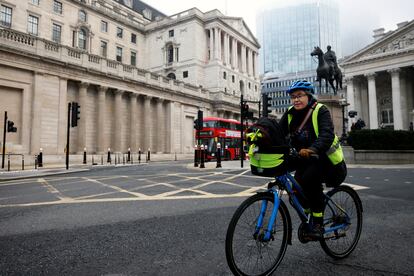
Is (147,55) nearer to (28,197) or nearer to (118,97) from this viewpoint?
(118,97)

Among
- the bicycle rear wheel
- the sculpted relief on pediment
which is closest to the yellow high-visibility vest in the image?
the bicycle rear wheel

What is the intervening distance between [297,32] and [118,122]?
8769 centimetres

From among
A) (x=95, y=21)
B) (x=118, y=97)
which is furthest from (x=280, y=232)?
(x=95, y=21)

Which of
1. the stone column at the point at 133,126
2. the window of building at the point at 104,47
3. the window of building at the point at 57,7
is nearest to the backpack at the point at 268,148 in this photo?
the stone column at the point at 133,126

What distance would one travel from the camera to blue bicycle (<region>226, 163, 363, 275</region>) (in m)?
2.53

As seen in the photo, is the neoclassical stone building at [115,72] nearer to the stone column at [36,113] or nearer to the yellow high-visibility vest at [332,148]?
the stone column at [36,113]

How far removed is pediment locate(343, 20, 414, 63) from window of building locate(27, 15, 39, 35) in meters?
48.7

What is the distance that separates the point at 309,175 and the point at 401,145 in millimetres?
21778

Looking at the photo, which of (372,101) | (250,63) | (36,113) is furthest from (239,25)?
(36,113)

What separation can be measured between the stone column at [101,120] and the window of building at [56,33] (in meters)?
16.4

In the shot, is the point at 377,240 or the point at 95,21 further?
the point at 95,21

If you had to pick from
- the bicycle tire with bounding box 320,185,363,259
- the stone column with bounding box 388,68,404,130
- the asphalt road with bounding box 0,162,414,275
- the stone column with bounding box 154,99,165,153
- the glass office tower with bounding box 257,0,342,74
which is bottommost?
the asphalt road with bounding box 0,162,414,275

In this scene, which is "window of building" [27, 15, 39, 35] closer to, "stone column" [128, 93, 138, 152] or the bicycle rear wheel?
"stone column" [128, 93, 138, 152]

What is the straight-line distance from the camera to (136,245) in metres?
3.70
